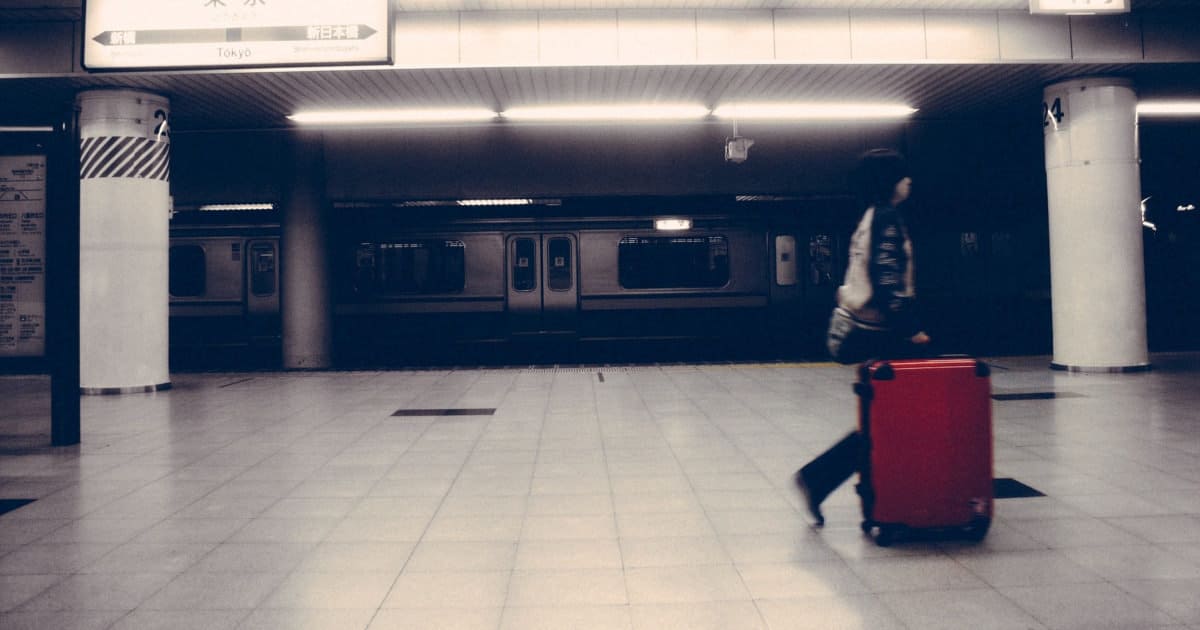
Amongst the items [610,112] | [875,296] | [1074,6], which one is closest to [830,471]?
[875,296]

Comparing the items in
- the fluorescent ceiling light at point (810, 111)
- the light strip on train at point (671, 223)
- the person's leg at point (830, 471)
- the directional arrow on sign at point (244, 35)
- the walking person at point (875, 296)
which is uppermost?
the fluorescent ceiling light at point (810, 111)

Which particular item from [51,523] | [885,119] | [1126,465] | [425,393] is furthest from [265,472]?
[885,119]

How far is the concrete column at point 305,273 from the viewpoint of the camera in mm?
10547

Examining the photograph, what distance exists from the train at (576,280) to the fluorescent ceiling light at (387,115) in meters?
1.30

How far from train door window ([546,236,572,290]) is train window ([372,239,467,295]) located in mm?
1218

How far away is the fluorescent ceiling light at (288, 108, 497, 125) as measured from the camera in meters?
9.40

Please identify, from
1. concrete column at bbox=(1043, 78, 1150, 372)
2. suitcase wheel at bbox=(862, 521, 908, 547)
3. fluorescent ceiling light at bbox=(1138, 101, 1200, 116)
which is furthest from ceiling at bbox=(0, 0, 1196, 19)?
suitcase wheel at bbox=(862, 521, 908, 547)

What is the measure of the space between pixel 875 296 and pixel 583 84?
6118 millimetres

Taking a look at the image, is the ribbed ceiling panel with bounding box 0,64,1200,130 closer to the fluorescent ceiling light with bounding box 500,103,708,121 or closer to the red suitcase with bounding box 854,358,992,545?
the fluorescent ceiling light with bounding box 500,103,708,121

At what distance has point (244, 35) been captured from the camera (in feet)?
16.9

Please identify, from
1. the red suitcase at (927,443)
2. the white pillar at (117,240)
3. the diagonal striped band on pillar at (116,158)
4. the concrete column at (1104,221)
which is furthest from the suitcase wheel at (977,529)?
the diagonal striped band on pillar at (116,158)

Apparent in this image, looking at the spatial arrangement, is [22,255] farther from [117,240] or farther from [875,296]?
[875,296]

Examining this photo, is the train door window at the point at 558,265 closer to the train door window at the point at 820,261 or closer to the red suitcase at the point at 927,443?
the train door window at the point at 820,261

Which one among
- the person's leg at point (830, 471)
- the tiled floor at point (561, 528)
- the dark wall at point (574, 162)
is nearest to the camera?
the tiled floor at point (561, 528)
